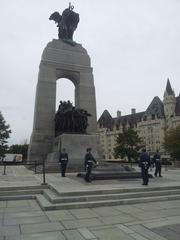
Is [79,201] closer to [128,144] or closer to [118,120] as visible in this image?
[128,144]

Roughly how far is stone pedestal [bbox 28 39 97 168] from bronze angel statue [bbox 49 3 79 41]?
1.59 m

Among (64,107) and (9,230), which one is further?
(64,107)

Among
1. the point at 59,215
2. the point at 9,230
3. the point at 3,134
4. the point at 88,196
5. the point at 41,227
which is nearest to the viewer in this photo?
the point at 9,230

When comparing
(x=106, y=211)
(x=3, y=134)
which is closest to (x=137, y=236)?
(x=106, y=211)

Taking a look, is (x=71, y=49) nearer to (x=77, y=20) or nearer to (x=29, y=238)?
(x=77, y=20)

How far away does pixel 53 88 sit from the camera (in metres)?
23.9

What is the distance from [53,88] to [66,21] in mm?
7686

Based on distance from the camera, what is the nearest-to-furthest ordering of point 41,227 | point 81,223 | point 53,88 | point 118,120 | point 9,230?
point 9,230, point 41,227, point 81,223, point 53,88, point 118,120

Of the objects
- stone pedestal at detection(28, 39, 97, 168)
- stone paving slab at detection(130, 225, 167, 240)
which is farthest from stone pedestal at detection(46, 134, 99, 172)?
stone paving slab at detection(130, 225, 167, 240)

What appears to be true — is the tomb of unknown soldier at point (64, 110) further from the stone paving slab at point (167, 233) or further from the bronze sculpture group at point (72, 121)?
the stone paving slab at point (167, 233)

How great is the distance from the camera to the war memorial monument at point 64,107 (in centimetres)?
1945

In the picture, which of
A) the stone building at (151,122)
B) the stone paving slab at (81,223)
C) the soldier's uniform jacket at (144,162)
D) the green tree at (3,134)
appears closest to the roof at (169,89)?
the stone building at (151,122)

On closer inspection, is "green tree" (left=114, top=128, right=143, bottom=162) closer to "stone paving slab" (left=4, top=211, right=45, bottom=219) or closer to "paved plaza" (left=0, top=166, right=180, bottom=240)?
"paved plaza" (left=0, top=166, right=180, bottom=240)

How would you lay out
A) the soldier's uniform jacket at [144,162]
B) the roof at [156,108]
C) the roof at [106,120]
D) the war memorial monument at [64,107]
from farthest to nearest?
the roof at [106,120] < the roof at [156,108] < the war memorial monument at [64,107] < the soldier's uniform jacket at [144,162]
